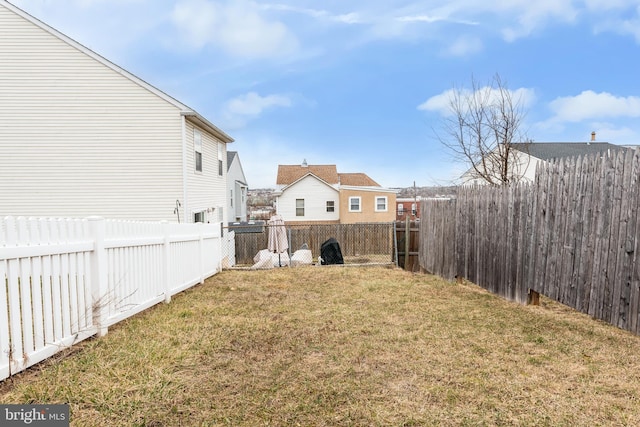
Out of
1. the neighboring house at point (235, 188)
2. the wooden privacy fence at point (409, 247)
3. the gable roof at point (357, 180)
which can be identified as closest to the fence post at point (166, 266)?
the wooden privacy fence at point (409, 247)

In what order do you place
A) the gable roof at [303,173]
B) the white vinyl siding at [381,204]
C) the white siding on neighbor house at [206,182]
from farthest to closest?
the gable roof at [303,173] → the white vinyl siding at [381,204] → the white siding on neighbor house at [206,182]

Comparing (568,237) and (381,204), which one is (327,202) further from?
(568,237)

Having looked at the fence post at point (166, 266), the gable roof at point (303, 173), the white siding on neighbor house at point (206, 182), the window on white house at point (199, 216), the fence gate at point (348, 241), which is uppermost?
the gable roof at point (303, 173)

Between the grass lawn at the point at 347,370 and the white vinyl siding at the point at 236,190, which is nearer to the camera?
the grass lawn at the point at 347,370

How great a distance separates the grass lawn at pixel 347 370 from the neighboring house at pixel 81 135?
24.5 feet

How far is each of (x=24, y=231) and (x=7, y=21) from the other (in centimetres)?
1209

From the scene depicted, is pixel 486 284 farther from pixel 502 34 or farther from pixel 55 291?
pixel 502 34

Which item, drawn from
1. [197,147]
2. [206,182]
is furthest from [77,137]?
[206,182]

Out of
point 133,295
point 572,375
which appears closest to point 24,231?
point 133,295

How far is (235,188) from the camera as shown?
1271 inches

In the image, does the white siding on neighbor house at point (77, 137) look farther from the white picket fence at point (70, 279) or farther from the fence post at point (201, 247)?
the white picket fence at point (70, 279)

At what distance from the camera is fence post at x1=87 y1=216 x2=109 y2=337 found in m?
4.08

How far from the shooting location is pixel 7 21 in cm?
1102

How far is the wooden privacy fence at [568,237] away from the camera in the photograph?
4.11 m
